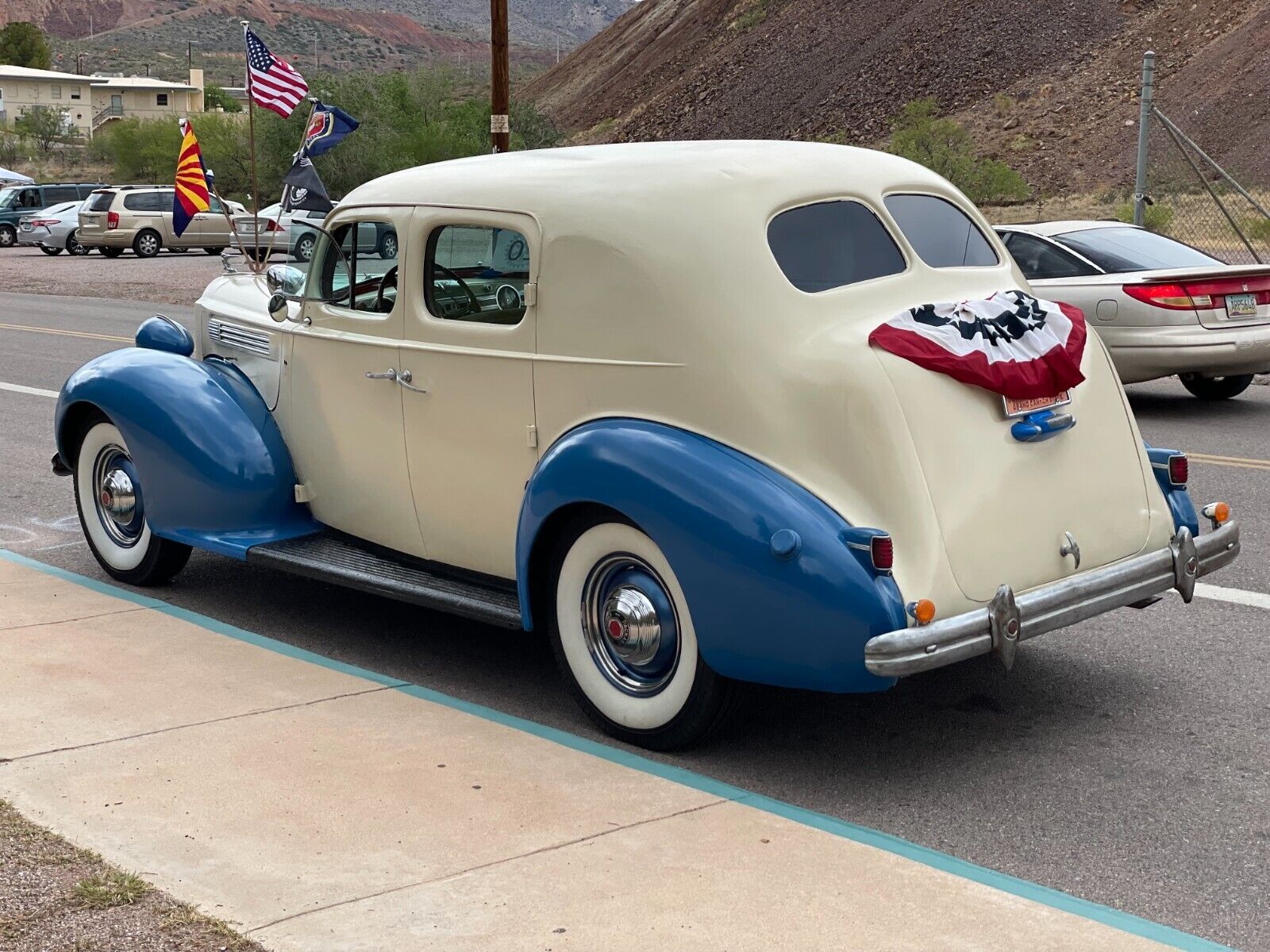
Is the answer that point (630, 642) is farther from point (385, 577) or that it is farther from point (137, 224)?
point (137, 224)

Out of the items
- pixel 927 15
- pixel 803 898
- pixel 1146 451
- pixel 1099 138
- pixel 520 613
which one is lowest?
pixel 803 898

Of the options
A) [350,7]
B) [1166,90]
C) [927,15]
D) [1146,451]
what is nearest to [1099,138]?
[1166,90]

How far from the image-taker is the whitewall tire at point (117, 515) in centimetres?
668

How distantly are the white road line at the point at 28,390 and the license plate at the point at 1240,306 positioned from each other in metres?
9.53

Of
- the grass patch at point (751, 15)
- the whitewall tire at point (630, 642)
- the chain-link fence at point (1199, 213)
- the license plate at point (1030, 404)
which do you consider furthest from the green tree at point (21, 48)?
the license plate at point (1030, 404)

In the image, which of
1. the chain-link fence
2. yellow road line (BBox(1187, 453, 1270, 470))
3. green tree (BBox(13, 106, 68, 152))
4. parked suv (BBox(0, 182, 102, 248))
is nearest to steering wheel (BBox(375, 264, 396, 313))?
yellow road line (BBox(1187, 453, 1270, 470))

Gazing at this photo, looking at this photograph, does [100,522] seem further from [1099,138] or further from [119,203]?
[1099,138]

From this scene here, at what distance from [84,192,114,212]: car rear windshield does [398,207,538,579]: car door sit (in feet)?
110

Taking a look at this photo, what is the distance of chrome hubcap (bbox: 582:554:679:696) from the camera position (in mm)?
4762

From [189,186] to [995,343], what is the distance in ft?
46.4

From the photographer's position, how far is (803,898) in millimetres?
3738

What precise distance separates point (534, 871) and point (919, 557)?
144cm

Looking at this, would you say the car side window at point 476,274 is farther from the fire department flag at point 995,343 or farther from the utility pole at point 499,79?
the utility pole at point 499,79

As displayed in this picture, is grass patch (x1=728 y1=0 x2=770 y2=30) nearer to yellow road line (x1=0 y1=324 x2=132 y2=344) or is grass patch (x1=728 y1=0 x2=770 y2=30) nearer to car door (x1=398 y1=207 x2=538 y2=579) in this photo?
yellow road line (x1=0 y1=324 x2=132 y2=344)
